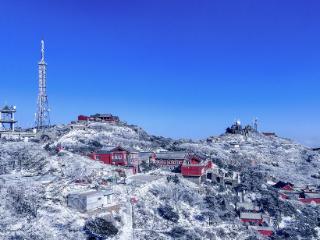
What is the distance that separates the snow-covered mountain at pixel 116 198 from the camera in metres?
58.0

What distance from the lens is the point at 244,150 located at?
139 m

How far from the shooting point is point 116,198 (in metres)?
68.5

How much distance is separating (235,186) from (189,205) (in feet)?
63.1

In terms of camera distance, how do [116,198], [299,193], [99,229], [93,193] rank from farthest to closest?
[299,193] < [116,198] < [93,193] < [99,229]

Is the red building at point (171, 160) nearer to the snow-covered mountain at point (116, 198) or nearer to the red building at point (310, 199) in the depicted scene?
the snow-covered mountain at point (116, 198)

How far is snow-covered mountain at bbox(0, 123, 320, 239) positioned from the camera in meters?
58.0

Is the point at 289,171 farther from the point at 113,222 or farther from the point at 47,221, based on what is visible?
the point at 47,221

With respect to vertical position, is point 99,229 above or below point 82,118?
below

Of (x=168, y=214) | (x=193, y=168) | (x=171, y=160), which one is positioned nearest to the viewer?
(x=168, y=214)

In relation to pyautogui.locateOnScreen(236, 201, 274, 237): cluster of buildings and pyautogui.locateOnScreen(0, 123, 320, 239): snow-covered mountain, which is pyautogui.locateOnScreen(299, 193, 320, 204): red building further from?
pyautogui.locateOnScreen(236, 201, 274, 237): cluster of buildings

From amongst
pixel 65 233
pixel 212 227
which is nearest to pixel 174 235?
pixel 212 227

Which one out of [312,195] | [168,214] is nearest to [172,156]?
[168,214]

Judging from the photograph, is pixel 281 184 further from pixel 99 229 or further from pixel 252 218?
pixel 99 229

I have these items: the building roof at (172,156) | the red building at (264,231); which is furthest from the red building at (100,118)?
the red building at (264,231)
